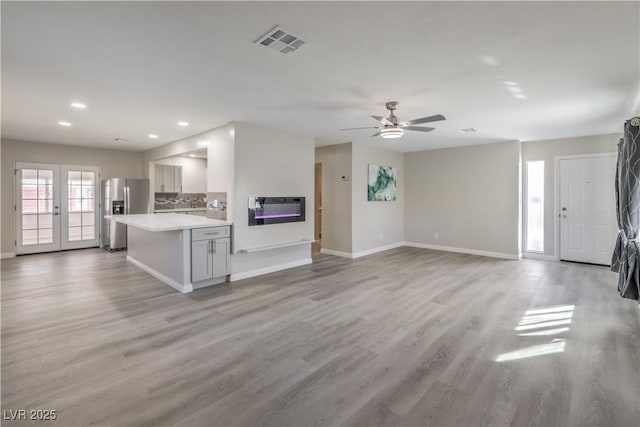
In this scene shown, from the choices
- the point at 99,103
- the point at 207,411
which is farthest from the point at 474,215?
the point at 99,103

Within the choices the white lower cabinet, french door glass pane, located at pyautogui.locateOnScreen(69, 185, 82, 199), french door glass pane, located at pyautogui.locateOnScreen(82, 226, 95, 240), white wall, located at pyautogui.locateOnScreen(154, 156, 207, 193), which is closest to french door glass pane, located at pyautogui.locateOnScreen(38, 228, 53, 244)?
french door glass pane, located at pyautogui.locateOnScreen(82, 226, 95, 240)

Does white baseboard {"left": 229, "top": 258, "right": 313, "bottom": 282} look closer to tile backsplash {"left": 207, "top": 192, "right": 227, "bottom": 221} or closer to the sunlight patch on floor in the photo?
tile backsplash {"left": 207, "top": 192, "right": 227, "bottom": 221}

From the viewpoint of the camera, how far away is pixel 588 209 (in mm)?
6000

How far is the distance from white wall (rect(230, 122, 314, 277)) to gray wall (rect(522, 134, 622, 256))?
4.73 m

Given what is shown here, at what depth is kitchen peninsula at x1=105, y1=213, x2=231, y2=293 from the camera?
4312 millimetres

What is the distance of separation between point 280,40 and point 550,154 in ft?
21.4

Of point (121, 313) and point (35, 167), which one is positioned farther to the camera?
point (35, 167)

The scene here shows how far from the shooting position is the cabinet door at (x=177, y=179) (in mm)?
8539

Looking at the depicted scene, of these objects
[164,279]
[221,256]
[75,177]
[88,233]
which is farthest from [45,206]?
[221,256]

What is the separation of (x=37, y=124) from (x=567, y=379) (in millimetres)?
7716

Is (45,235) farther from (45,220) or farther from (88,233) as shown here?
(88,233)

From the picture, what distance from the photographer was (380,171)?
24.5ft

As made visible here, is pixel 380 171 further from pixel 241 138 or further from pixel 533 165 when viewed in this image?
pixel 241 138

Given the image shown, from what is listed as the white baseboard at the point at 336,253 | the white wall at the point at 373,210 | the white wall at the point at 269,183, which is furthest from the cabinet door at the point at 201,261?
the white wall at the point at 373,210
